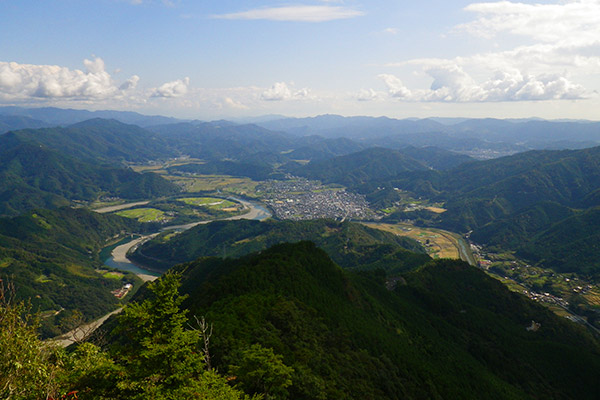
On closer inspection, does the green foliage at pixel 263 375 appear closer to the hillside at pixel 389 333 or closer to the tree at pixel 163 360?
the hillside at pixel 389 333

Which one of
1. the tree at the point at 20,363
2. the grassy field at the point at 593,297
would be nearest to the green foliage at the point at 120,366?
the tree at the point at 20,363

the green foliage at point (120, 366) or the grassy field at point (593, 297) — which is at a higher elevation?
the green foliage at point (120, 366)

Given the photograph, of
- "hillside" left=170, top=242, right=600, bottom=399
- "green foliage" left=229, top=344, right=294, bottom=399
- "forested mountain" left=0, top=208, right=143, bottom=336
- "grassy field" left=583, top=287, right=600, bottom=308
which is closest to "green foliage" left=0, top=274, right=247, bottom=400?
"green foliage" left=229, top=344, right=294, bottom=399

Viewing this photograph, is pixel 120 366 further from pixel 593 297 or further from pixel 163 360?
pixel 593 297

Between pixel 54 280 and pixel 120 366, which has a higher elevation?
pixel 120 366

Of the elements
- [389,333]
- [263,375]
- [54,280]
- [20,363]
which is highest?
[20,363]

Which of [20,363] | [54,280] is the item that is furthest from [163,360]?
[54,280]

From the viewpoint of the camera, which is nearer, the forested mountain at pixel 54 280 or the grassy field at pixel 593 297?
the grassy field at pixel 593 297

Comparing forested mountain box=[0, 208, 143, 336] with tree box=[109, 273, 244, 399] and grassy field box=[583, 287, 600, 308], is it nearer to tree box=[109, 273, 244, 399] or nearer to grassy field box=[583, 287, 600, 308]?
tree box=[109, 273, 244, 399]
